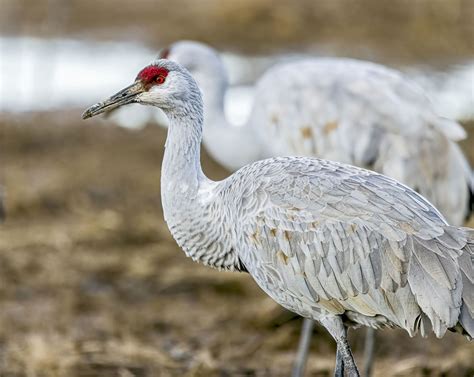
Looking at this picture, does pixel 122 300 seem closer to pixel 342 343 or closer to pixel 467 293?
pixel 342 343

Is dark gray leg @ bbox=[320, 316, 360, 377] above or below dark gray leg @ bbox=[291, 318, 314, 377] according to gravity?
above

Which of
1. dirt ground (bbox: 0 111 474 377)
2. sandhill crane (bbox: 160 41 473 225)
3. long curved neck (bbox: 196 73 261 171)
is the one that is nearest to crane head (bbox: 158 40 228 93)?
long curved neck (bbox: 196 73 261 171)

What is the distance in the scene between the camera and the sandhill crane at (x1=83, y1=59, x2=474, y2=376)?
4.20m

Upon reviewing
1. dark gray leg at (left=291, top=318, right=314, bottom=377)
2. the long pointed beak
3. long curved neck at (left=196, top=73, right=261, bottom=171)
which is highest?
the long pointed beak

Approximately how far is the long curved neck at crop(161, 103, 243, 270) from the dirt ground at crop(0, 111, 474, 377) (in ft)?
5.36

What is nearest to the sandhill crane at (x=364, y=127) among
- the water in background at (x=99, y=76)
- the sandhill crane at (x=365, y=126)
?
the sandhill crane at (x=365, y=126)

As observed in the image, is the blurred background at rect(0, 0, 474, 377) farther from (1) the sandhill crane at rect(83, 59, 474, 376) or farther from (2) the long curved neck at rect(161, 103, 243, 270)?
(1) the sandhill crane at rect(83, 59, 474, 376)

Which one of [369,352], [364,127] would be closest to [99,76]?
[364,127]

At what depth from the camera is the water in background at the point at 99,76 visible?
1170 cm

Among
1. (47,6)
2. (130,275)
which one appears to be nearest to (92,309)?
(130,275)

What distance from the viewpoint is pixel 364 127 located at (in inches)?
243

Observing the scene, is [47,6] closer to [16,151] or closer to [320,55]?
[320,55]

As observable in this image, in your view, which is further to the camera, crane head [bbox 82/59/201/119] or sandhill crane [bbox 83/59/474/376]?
crane head [bbox 82/59/201/119]

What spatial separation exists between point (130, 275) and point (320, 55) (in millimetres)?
7217
